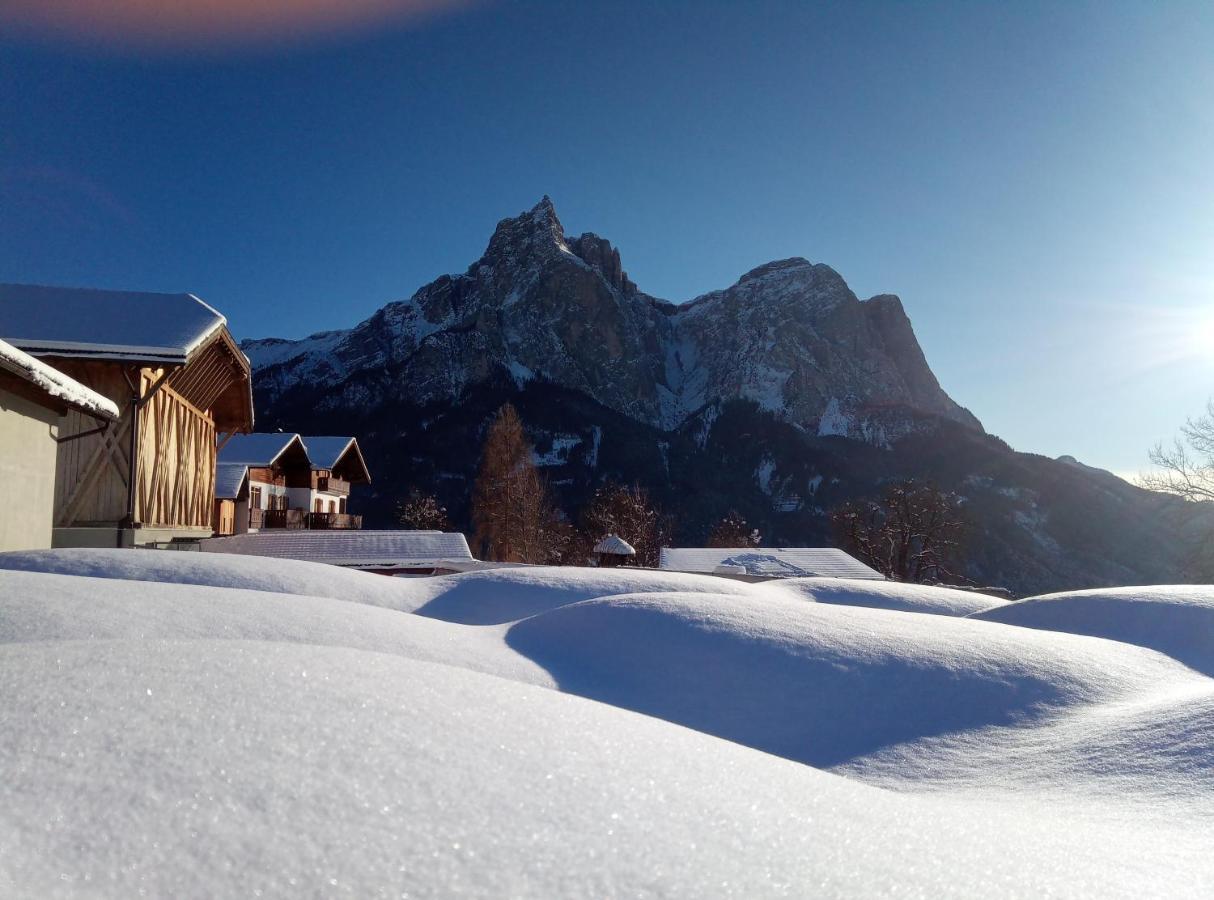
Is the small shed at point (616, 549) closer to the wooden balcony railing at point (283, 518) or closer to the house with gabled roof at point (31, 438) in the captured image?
the wooden balcony railing at point (283, 518)

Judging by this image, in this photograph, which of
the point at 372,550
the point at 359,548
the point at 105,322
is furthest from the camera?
the point at 359,548

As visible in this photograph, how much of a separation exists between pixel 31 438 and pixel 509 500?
90.2 ft

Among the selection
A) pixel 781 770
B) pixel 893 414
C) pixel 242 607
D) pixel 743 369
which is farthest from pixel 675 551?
pixel 743 369

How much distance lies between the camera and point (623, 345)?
107m

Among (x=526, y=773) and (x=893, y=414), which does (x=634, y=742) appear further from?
(x=893, y=414)

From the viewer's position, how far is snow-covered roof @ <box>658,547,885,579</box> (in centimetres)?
1961

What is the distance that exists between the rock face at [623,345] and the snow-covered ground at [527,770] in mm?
77443

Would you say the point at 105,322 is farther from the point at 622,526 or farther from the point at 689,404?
the point at 689,404

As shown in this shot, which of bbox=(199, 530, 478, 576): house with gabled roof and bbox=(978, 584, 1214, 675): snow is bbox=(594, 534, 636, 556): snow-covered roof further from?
bbox=(978, 584, 1214, 675): snow

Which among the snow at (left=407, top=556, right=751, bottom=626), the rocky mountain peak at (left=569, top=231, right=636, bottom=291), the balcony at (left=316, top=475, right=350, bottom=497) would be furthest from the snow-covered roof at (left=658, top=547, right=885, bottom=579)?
the rocky mountain peak at (left=569, top=231, right=636, bottom=291)

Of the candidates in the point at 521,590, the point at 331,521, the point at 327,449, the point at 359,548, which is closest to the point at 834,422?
the point at 327,449

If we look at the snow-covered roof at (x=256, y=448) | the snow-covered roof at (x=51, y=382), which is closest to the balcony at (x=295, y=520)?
the snow-covered roof at (x=256, y=448)

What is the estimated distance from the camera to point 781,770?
210 centimetres

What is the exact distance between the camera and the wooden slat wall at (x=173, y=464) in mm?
12414
